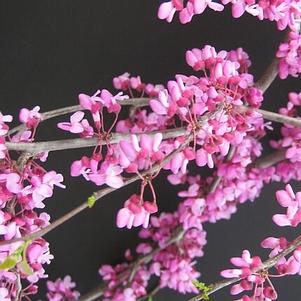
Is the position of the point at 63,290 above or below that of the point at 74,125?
below

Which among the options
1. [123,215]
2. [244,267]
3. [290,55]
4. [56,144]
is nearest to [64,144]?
[56,144]

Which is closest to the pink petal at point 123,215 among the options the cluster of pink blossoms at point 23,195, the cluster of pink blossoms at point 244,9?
the cluster of pink blossoms at point 23,195

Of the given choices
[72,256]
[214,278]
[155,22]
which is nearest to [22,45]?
[155,22]

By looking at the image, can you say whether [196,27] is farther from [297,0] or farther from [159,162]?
[159,162]

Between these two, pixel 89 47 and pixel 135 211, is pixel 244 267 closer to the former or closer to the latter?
pixel 135 211

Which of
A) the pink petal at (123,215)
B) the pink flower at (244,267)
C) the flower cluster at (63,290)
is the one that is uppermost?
the pink petal at (123,215)

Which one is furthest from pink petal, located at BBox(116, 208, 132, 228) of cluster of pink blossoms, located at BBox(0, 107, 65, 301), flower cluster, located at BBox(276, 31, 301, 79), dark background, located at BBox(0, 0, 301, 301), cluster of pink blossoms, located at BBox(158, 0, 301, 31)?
dark background, located at BBox(0, 0, 301, 301)

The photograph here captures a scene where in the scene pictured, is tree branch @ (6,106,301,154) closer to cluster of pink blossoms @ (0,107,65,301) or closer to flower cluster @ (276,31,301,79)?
cluster of pink blossoms @ (0,107,65,301)

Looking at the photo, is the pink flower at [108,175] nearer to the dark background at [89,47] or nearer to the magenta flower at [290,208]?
the magenta flower at [290,208]
